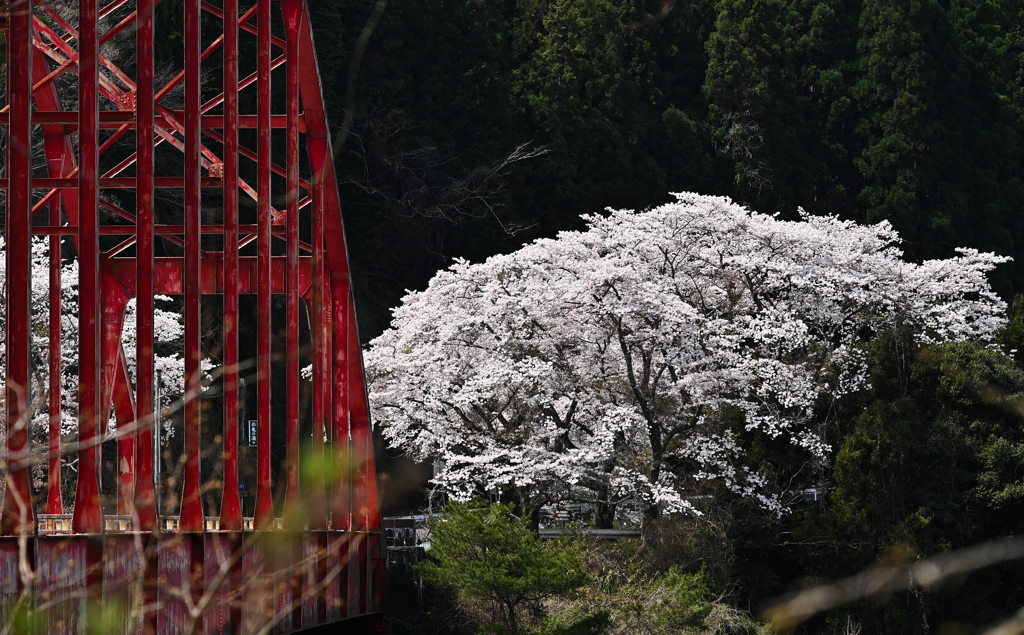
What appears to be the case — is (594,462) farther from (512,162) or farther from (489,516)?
(512,162)

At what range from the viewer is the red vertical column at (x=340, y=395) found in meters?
14.2

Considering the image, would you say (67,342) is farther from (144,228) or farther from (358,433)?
(144,228)

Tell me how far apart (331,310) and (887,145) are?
26.7 metres

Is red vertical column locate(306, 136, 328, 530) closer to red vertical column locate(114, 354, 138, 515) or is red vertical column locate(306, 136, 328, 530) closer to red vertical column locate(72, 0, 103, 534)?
red vertical column locate(114, 354, 138, 515)

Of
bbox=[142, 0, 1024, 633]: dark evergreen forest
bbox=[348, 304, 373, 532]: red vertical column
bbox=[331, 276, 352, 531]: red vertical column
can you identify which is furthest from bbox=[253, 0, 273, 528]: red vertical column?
bbox=[142, 0, 1024, 633]: dark evergreen forest

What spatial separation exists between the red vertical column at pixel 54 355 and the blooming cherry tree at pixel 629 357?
27.5 ft

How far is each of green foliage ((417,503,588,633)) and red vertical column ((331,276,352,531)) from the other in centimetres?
258

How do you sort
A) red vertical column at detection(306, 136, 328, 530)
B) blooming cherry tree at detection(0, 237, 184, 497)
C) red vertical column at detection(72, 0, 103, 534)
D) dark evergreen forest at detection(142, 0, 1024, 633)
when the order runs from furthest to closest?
dark evergreen forest at detection(142, 0, 1024, 633), blooming cherry tree at detection(0, 237, 184, 497), red vertical column at detection(306, 136, 328, 530), red vertical column at detection(72, 0, 103, 534)

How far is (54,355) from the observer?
1072 cm

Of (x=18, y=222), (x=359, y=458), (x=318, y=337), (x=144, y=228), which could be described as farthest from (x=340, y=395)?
(x=18, y=222)

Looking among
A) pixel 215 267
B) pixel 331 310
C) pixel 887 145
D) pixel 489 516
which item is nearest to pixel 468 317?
pixel 489 516

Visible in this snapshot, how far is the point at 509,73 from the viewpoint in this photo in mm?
37156

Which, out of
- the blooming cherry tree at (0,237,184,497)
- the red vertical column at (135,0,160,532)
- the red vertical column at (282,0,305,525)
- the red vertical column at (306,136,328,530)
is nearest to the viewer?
the red vertical column at (135,0,160,532)

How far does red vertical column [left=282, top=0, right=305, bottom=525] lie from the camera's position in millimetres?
11469
